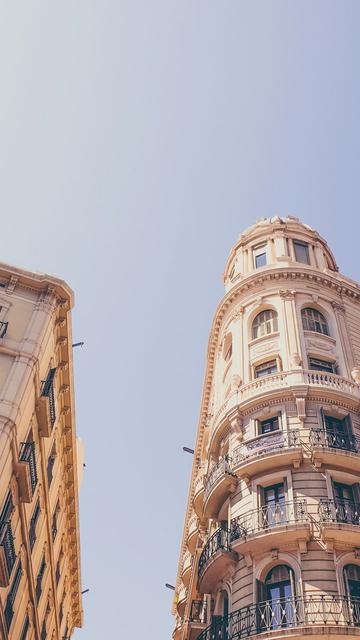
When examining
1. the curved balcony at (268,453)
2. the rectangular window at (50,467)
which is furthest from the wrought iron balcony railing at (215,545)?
the rectangular window at (50,467)

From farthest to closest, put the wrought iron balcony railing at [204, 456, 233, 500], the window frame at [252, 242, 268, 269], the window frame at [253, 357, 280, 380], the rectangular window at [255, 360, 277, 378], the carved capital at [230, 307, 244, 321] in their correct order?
the window frame at [252, 242, 268, 269], the carved capital at [230, 307, 244, 321], the rectangular window at [255, 360, 277, 378], the window frame at [253, 357, 280, 380], the wrought iron balcony railing at [204, 456, 233, 500]

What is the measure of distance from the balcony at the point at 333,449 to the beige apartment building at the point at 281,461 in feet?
0.19

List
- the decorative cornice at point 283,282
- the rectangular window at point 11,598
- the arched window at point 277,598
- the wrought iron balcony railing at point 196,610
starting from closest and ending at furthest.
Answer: the arched window at point 277,598, the rectangular window at point 11,598, the wrought iron balcony railing at point 196,610, the decorative cornice at point 283,282

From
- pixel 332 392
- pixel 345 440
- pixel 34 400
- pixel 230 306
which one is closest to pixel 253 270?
pixel 230 306

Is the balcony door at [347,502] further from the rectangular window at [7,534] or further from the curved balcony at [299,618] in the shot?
the rectangular window at [7,534]

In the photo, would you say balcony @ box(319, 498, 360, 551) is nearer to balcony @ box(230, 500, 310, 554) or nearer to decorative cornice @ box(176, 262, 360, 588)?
balcony @ box(230, 500, 310, 554)

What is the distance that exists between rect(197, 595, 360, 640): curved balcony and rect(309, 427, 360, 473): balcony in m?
5.78

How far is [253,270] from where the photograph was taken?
38.2m

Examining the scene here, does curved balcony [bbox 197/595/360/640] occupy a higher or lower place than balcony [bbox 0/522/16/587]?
lower

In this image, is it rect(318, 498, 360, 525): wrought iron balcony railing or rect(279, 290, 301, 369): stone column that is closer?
rect(318, 498, 360, 525): wrought iron balcony railing

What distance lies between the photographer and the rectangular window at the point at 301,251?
133 feet

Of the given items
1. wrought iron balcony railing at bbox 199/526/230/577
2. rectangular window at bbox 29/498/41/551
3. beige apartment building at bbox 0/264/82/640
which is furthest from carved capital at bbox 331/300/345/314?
rectangular window at bbox 29/498/41/551

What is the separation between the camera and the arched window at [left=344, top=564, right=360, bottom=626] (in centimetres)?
2005

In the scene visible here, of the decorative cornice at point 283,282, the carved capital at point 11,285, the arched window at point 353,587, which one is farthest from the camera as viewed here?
the decorative cornice at point 283,282
